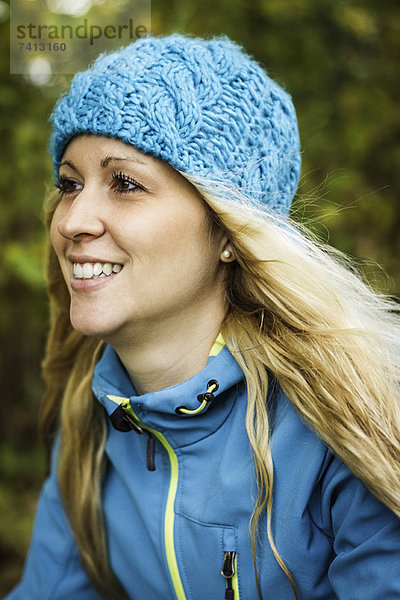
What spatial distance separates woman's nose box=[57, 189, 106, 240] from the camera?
169cm

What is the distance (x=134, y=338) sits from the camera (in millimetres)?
1797

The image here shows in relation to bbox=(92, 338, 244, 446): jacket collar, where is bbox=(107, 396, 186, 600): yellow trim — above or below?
below

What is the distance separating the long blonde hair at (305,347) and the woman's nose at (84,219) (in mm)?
293

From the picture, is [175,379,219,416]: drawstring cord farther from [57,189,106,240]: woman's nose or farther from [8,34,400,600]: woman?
[57,189,106,240]: woman's nose

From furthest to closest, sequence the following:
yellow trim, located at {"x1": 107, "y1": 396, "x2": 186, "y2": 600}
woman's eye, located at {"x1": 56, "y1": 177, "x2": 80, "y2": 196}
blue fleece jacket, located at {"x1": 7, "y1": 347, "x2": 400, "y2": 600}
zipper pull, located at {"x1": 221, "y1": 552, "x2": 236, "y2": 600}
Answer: woman's eye, located at {"x1": 56, "y1": 177, "x2": 80, "y2": 196}
yellow trim, located at {"x1": 107, "y1": 396, "x2": 186, "y2": 600}
zipper pull, located at {"x1": 221, "y1": 552, "x2": 236, "y2": 600}
blue fleece jacket, located at {"x1": 7, "y1": 347, "x2": 400, "y2": 600}

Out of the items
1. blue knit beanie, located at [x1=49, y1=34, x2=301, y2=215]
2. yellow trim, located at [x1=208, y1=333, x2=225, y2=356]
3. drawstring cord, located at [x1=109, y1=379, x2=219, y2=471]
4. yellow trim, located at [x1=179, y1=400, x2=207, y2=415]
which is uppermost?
blue knit beanie, located at [x1=49, y1=34, x2=301, y2=215]

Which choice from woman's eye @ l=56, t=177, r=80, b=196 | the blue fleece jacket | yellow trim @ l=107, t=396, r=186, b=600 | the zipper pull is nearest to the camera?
the blue fleece jacket

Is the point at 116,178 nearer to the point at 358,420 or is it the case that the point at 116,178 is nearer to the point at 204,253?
the point at 204,253

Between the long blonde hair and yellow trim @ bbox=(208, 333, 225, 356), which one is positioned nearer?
the long blonde hair

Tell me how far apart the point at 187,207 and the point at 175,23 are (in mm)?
1785

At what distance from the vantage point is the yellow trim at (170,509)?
1753mm

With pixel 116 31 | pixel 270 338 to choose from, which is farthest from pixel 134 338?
pixel 116 31

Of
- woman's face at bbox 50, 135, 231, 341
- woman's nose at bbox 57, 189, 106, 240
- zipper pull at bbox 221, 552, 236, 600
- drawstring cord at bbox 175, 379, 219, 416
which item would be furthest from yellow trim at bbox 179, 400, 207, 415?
woman's nose at bbox 57, 189, 106, 240

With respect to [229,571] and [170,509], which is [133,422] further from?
[229,571]
